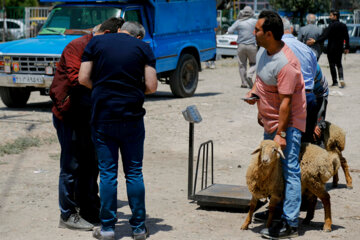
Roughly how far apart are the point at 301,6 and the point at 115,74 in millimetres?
44299

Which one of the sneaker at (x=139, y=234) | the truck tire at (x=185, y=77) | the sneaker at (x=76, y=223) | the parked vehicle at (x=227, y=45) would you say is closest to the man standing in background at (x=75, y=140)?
the sneaker at (x=76, y=223)

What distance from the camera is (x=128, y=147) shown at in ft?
16.1

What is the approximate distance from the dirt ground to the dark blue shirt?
1.14m

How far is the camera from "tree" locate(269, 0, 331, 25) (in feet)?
155

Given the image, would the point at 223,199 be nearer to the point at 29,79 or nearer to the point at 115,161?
the point at 115,161

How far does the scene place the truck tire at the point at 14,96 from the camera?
12.3 m

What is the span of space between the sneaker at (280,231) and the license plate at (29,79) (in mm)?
7173

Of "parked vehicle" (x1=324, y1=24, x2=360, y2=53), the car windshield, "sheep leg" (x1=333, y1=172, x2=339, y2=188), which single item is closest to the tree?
"parked vehicle" (x1=324, y1=24, x2=360, y2=53)

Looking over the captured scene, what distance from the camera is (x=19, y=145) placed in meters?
8.84

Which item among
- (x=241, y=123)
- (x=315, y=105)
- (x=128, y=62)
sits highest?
(x=128, y=62)

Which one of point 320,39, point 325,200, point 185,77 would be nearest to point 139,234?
point 325,200

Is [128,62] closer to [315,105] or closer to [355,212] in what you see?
[315,105]

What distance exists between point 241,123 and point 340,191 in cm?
415

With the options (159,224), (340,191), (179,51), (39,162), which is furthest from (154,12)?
(159,224)
